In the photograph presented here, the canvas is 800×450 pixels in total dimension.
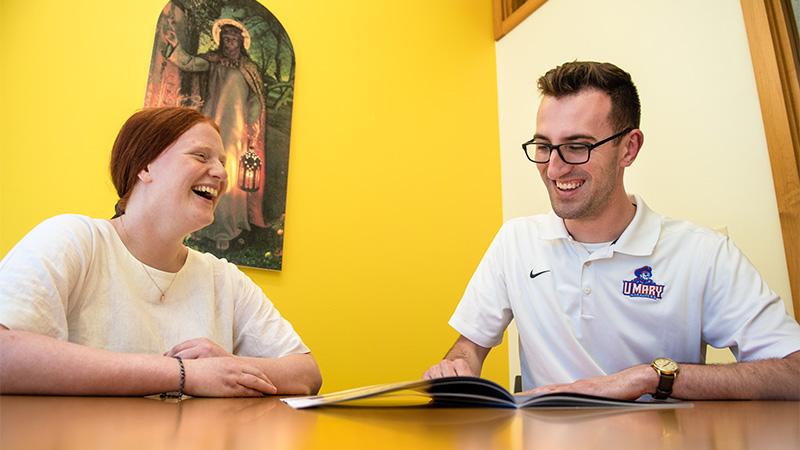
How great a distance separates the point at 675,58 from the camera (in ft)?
Result: 7.76

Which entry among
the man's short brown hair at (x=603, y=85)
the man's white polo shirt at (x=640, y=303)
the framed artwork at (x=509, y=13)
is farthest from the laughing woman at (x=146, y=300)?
the framed artwork at (x=509, y=13)

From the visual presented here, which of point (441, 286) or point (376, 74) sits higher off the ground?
point (376, 74)

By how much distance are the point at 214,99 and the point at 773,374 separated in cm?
213

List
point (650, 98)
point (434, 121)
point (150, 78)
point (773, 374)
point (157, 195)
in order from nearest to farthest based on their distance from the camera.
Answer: point (773, 374) → point (157, 195) → point (150, 78) → point (650, 98) → point (434, 121)

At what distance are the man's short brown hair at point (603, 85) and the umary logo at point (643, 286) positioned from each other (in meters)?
0.43

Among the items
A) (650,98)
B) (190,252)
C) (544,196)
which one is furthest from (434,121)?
(190,252)

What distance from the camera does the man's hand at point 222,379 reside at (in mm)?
1031

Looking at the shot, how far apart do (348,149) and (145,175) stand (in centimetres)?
139

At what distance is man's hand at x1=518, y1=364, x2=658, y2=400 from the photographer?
1041mm

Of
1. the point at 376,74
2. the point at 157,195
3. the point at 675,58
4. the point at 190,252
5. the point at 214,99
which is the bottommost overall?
the point at 190,252

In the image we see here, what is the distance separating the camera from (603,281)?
1.49 meters

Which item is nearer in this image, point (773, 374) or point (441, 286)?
point (773, 374)

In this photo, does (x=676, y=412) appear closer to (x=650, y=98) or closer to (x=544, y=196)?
(x=650, y=98)

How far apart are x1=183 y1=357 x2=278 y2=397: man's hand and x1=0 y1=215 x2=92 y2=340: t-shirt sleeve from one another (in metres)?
0.29
